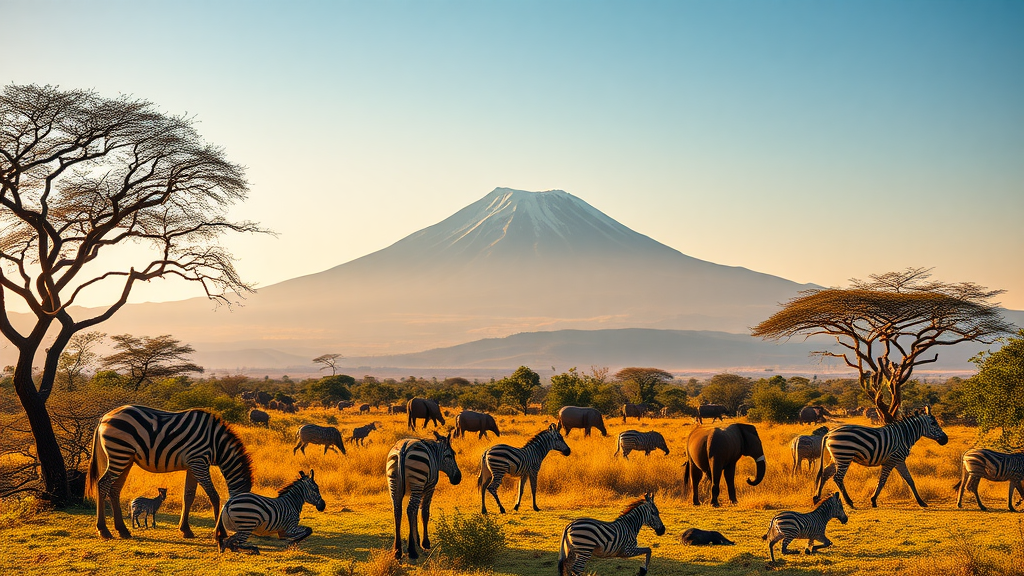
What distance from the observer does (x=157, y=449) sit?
10898 millimetres

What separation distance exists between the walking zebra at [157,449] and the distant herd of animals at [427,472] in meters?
0.02

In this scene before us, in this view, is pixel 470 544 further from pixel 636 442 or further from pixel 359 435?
pixel 359 435

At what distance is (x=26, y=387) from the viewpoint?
13156 millimetres

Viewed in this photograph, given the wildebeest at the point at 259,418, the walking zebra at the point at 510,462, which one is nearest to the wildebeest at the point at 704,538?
the walking zebra at the point at 510,462

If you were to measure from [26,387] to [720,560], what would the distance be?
13.4m

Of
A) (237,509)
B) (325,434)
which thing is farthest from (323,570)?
(325,434)

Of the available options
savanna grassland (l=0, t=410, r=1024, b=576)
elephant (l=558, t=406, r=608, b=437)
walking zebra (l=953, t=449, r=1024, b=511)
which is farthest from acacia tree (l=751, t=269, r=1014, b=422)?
walking zebra (l=953, t=449, r=1024, b=511)

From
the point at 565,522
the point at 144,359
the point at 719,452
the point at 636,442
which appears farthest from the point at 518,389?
the point at 565,522

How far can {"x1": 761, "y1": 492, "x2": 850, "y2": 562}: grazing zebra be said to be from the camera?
955 cm

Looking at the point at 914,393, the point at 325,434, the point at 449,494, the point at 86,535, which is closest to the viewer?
the point at 86,535

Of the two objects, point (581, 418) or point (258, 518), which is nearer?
point (258, 518)

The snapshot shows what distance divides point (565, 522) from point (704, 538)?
9.40 ft

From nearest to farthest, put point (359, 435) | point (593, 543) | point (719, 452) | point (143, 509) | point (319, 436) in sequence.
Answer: point (593, 543) < point (143, 509) < point (719, 452) < point (319, 436) < point (359, 435)

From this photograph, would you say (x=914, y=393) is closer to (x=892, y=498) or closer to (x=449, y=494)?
(x=892, y=498)
